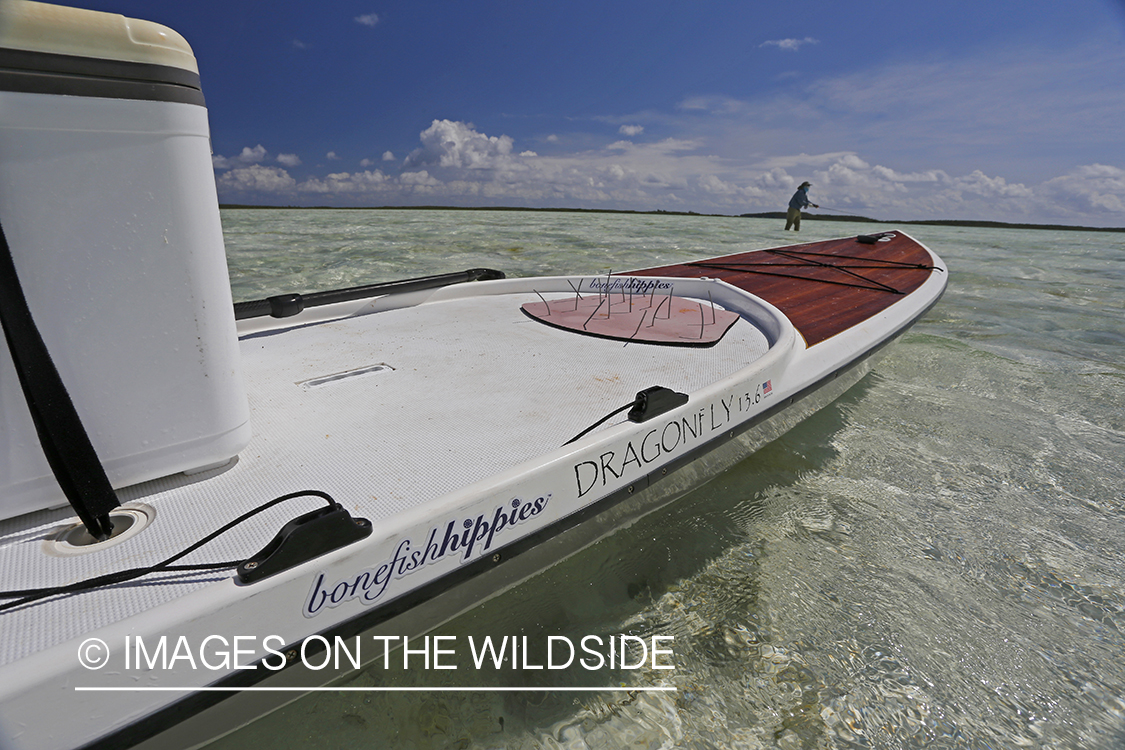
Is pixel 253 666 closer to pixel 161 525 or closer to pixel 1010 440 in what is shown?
pixel 161 525

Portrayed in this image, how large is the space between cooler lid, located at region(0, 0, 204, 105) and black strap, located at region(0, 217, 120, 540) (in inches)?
12.5

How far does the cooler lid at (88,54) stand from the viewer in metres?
1.02

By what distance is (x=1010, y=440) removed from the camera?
3.55 meters

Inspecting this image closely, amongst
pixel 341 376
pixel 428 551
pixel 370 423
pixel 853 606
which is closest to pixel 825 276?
pixel 853 606

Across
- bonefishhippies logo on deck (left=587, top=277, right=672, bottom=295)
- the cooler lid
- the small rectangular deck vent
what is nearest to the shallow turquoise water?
the small rectangular deck vent

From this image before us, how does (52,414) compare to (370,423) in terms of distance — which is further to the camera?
(370,423)

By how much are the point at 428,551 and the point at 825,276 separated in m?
4.98

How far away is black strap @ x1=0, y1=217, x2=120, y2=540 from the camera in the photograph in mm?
1098

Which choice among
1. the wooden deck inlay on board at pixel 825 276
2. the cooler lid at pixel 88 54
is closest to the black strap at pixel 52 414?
the cooler lid at pixel 88 54

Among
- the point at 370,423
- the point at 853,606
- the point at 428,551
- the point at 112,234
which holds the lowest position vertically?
the point at 853,606

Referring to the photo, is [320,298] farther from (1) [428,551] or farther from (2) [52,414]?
(1) [428,551]

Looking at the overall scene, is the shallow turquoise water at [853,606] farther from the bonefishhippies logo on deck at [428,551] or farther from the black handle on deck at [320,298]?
the black handle on deck at [320,298]

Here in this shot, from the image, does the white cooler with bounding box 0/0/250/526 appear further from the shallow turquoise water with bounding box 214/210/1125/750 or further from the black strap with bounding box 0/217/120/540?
the shallow turquoise water with bounding box 214/210/1125/750

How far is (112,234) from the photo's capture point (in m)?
1.20
